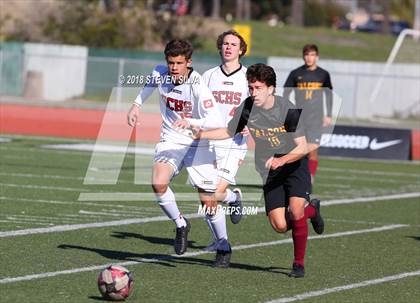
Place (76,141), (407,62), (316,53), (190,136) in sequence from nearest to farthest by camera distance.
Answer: (190,136)
(316,53)
(76,141)
(407,62)

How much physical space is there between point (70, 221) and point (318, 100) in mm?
5703

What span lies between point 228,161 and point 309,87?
6.25 metres

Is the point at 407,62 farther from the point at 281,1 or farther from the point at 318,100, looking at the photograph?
the point at 281,1

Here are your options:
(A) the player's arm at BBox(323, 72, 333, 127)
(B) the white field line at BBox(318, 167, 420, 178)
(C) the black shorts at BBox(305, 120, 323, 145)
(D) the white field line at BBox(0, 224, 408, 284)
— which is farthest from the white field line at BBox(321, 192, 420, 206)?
(B) the white field line at BBox(318, 167, 420, 178)

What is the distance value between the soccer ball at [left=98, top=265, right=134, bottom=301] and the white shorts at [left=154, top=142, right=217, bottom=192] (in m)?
2.16

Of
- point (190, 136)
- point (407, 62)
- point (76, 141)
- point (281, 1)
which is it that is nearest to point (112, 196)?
point (190, 136)

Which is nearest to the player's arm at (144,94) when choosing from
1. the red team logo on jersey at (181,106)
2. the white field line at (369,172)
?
the red team logo on jersey at (181,106)

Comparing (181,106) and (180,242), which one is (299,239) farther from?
(181,106)

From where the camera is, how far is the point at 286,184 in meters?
9.84

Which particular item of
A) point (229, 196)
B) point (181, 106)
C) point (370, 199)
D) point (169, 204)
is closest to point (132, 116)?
point (181, 106)

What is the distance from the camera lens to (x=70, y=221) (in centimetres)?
1248

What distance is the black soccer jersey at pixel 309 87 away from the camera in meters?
16.9

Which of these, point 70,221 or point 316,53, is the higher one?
point 316,53

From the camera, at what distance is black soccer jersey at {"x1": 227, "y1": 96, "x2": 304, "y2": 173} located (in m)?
9.60
